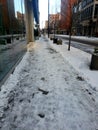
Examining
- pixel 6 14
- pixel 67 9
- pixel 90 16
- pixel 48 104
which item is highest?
pixel 90 16

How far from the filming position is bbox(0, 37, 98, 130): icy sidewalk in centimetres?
258

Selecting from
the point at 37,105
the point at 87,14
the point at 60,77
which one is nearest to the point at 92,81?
the point at 60,77

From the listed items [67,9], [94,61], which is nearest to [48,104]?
[94,61]

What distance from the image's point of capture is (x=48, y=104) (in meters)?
3.21

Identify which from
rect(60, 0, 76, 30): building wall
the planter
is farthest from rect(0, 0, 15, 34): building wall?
rect(60, 0, 76, 30): building wall

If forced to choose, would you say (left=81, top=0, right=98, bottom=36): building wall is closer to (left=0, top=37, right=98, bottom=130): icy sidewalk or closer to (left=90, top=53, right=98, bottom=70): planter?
(left=90, top=53, right=98, bottom=70): planter

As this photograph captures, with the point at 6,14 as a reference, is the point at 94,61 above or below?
below

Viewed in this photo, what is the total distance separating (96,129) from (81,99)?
1.02m

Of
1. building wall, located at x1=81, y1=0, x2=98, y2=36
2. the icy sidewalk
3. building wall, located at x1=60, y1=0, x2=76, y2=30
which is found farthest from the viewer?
building wall, located at x1=81, y1=0, x2=98, y2=36

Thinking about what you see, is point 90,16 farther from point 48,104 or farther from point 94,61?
point 48,104

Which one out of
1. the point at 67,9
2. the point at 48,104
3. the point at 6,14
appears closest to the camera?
the point at 48,104

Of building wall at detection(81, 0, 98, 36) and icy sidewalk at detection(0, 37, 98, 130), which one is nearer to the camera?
icy sidewalk at detection(0, 37, 98, 130)

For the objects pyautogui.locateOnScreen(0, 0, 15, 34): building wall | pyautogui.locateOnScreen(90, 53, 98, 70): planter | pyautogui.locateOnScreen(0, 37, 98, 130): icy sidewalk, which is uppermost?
pyautogui.locateOnScreen(0, 0, 15, 34): building wall

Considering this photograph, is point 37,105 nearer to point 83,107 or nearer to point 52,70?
point 83,107
